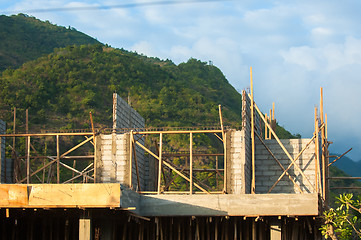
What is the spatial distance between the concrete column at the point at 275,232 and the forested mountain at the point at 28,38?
181 feet

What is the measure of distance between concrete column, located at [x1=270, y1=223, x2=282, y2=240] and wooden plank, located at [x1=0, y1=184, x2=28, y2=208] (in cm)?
726

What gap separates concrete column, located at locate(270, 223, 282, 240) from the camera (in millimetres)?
18378

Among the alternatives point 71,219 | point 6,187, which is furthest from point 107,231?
point 6,187

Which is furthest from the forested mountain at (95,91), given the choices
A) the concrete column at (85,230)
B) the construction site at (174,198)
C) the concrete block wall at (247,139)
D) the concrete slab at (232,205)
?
the concrete column at (85,230)

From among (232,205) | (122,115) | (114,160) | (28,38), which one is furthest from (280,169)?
(28,38)

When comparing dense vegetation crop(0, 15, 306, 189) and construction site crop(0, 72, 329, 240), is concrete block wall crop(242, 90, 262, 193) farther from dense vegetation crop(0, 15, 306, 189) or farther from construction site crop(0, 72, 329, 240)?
dense vegetation crop(0, 15, 306, 189)

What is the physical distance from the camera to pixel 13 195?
16.7m

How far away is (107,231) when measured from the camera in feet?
60.3

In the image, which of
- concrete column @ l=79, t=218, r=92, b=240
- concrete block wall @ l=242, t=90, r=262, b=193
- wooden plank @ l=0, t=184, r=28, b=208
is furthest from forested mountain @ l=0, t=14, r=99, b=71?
concrete column @ l=79, t=218, r=92, b=240

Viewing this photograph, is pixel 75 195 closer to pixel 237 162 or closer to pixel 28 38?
pixel 237 162

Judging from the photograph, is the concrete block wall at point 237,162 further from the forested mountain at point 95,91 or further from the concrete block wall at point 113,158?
the forested mountain at point 95,91

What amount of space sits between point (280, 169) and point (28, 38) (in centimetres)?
6281

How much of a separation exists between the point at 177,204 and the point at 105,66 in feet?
147

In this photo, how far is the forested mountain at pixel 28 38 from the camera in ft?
241
